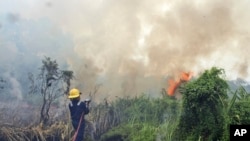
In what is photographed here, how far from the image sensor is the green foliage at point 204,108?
1227 centimetres

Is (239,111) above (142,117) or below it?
above

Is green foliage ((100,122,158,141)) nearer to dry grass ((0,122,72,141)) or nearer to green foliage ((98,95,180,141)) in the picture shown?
green foliage ((98,95,180,141))

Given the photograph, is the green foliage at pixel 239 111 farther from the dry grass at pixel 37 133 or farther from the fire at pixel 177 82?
the dry grass at pixel 37 133

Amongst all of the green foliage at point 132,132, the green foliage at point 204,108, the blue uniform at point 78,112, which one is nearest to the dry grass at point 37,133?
the green foliage at point 132,132

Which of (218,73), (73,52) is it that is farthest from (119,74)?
(218,73)

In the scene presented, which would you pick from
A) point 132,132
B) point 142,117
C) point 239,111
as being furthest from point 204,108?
point 142,117

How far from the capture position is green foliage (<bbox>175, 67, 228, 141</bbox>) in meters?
12.3

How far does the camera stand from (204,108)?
1257 cm

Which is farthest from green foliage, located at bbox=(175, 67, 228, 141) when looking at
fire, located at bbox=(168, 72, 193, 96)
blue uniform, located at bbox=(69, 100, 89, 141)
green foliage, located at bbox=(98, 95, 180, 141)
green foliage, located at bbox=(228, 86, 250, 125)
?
fire, located at bbox=(168, 72, 193, 96)

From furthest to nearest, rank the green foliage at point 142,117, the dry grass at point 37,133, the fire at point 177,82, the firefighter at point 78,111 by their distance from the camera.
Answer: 1. the fire at point 177,82
2. the green foliage at point 142,117
3. the dry grass at point 37,133
4. the firefighter at point 78,111

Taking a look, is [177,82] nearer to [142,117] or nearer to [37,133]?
[142,117]

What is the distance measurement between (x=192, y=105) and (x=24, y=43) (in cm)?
2669

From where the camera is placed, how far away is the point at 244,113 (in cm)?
1232

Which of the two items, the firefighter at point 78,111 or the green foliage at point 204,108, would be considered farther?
the green foliage at point 204,108
